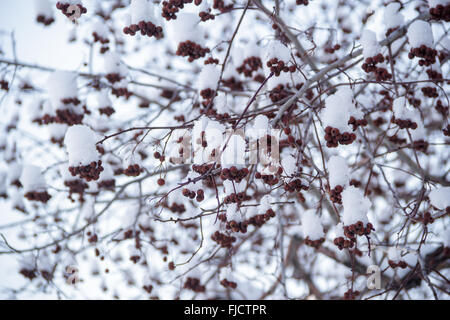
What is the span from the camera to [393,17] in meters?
3.17

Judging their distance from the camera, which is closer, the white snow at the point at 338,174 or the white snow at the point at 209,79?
the white snow at the point at 338,174

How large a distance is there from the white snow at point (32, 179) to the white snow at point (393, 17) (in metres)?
4.09

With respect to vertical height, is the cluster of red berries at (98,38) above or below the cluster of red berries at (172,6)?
above

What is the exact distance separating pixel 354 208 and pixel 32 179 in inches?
147

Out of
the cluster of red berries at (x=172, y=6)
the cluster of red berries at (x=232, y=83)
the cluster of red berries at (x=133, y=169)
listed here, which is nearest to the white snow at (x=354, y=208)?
the cluster of red berries at (x=133, y=169)

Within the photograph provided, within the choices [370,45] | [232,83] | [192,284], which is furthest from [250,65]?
[192,284]

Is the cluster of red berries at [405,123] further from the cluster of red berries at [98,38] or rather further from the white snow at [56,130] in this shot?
the white snow at [56,130]

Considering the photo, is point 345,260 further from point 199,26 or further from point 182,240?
point 199,26

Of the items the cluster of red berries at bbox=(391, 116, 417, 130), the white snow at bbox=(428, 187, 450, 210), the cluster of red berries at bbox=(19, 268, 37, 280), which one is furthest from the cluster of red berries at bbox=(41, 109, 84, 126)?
the white snow at bbox=(428, 187, 450, 210)

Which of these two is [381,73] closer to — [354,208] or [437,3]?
[437,3]

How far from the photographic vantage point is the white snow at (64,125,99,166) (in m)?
2.53

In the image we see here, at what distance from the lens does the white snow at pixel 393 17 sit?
10.3 ft

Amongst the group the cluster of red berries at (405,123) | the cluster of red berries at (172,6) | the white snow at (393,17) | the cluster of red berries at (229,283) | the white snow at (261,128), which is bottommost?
the cluster of red berries at (229,283)
